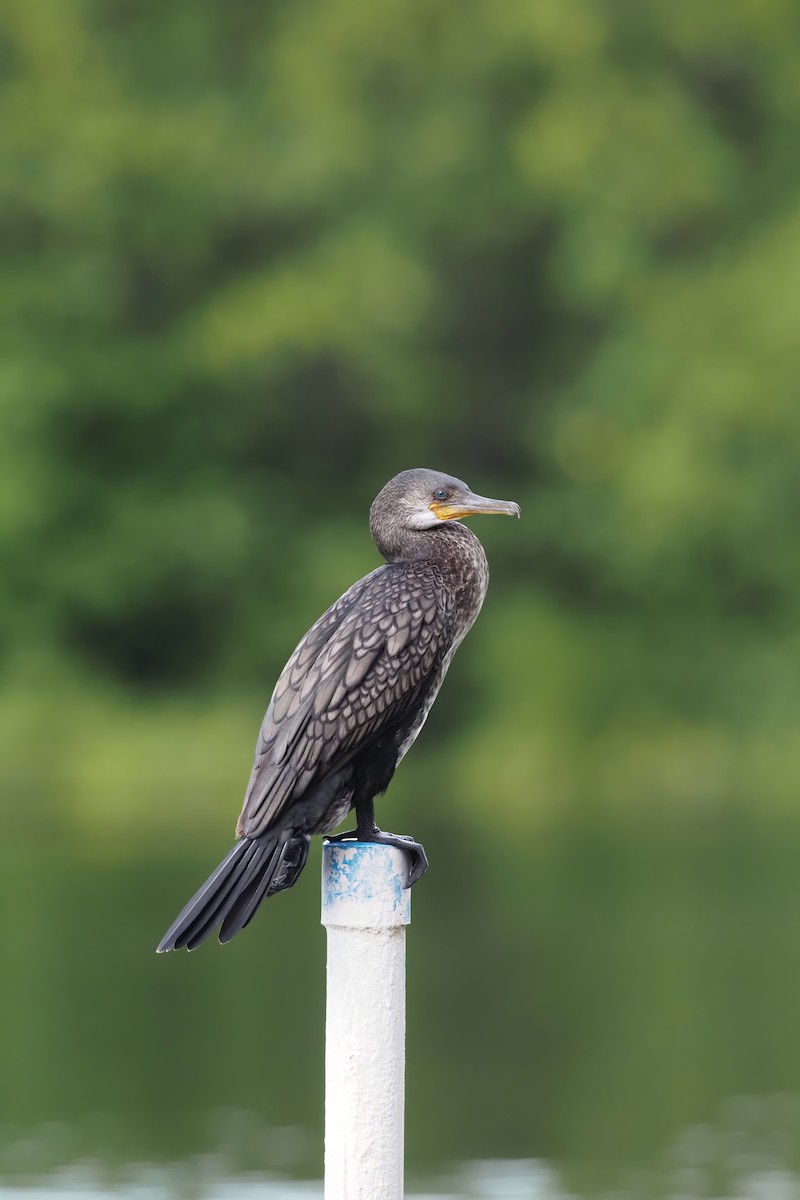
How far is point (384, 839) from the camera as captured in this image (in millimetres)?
3074

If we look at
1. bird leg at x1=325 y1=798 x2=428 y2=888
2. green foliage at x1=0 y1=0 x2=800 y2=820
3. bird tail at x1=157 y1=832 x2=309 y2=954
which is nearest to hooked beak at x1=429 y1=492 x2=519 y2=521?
bird leg at x1=325 y1=798 x2=428 y2=888

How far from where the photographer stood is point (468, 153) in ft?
53.6

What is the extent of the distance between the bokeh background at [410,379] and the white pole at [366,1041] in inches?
393

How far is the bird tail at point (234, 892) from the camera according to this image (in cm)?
299

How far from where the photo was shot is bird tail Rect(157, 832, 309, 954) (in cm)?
299

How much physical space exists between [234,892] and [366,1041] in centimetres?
30

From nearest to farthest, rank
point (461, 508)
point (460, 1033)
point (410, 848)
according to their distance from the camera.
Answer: point (410, 848), point (461, 508), point (460, 1033)

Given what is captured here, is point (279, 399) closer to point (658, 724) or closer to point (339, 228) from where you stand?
point (339, 228)

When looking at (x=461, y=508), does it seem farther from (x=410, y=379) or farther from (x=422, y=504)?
(x=410, y=379)

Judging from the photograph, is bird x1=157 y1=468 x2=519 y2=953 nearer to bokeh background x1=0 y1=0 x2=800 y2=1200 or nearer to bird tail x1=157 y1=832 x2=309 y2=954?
bird tail x1=157 y1=832 x2=309 y2=954

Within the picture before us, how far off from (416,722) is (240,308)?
43.3ft

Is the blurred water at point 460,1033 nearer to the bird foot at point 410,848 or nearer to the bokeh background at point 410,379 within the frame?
the bird foot at point 410,848

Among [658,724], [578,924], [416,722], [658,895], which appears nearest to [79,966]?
[578,924]

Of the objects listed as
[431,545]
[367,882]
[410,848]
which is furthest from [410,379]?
[367,882]
